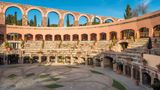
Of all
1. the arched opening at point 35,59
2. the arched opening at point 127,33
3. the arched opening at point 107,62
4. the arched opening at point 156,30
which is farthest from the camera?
the arched opening at point 127,33

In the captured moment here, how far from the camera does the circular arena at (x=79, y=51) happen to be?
31009 millimetres

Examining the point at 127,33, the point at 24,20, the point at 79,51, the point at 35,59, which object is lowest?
the point at 35,59

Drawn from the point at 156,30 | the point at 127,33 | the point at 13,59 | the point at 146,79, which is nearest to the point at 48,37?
the point at 13,59

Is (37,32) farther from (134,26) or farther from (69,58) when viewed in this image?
(134,26)

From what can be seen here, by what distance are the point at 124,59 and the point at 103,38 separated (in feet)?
107

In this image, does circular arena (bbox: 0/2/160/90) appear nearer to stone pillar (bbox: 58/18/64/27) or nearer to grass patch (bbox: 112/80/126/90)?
stone pillar (bbox: 58/18/64/27)

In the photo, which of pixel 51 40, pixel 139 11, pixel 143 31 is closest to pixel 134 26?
pixel 143 31

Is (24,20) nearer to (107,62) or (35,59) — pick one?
(35,59)

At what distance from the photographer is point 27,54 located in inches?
2147

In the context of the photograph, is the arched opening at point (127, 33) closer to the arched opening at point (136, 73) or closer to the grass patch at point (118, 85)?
the arched opening at point (136, 73)

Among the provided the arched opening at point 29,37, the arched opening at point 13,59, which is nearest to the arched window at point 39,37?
the arched opening at point 29,37

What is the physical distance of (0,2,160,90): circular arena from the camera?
102ft

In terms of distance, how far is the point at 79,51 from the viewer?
5469 cm

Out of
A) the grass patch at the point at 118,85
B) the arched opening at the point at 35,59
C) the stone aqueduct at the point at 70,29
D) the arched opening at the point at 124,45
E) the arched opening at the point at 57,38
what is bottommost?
the grass patch at the point at 118,85
